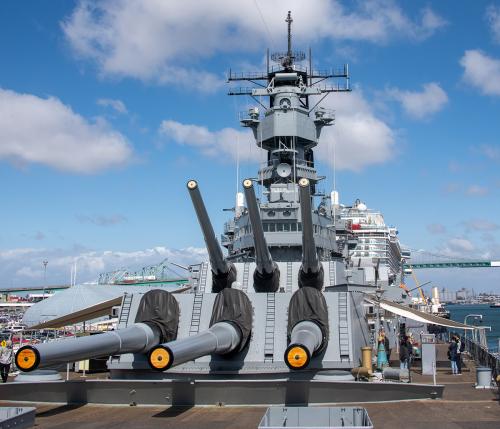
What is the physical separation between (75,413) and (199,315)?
2555 millimetres

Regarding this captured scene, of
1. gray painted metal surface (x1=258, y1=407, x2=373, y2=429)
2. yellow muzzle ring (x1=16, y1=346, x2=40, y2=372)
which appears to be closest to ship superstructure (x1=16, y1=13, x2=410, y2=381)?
yellow muzzle ring (x1=16, y1=346, x2=40, y2=372)

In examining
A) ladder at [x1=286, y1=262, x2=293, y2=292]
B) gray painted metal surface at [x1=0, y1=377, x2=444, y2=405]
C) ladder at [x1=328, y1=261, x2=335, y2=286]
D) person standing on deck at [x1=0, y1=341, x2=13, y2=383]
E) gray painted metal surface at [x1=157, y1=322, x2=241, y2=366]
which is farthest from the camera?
ladder at [x1=328, y1=261, x2=335, y2=286]

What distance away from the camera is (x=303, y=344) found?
704 cm

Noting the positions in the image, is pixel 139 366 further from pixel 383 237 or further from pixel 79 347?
pixel 383 237

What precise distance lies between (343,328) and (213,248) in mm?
2159

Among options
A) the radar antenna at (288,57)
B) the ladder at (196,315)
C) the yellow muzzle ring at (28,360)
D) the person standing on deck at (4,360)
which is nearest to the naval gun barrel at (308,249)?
the ladder at (196,315)

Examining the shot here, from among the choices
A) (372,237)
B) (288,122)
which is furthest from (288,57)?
(372,237)

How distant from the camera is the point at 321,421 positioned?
5145 millimetres

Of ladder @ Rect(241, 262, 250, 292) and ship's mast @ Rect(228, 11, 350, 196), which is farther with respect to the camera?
ship's mast @ Rect(228, 11, 350, 196)

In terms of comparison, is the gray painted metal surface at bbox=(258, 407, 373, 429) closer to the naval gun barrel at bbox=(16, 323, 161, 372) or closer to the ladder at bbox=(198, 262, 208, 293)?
the naval gun barrel at bbox=(16, 323, 161, 372)

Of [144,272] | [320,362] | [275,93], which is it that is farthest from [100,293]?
[144,272]

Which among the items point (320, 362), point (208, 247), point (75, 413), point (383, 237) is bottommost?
point (75, 413)

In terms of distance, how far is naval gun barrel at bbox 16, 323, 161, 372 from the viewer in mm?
5652

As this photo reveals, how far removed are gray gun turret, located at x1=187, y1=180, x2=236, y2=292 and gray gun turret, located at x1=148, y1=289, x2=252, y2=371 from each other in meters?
0.53
